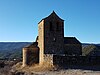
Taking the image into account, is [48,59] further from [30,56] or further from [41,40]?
[41,40]

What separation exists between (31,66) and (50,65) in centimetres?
650

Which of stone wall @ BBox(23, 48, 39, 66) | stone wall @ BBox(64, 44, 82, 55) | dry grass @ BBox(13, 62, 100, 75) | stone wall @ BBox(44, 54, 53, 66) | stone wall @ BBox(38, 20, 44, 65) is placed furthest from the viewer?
stone wall @ BBox(64, 44, 82, 55)

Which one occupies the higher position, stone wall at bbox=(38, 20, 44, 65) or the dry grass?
stone wall at bbox=(38, 20, 44, 65)

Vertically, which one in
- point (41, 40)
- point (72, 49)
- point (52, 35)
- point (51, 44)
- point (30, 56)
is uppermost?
point (52, 35)

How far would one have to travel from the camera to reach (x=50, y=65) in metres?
43.1

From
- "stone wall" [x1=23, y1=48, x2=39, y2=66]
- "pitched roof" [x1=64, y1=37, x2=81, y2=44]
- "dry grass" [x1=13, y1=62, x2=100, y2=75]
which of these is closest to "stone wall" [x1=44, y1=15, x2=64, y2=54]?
"pitched roof" [x1=64, y1=37, x2=81, y2=44]

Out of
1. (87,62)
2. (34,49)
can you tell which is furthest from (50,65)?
(34,49)

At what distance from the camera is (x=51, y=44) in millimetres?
49094

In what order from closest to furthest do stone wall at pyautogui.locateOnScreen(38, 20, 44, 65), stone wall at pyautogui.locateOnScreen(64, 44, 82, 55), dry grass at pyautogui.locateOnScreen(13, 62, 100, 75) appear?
dry grass at pyautogui.locateOnScreen(13, 62, 100, 75) < stone wall at pyautogui.locateOnScreen(38, 20, 44, 65) < stone wall at pyautogui.locateOnScreen(64, 44, 82, 55)

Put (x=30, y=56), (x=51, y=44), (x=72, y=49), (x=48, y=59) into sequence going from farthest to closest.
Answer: (x=72, y=49) → (x=30, y=56) → (x=51, y=44) → (x=48, y=59)

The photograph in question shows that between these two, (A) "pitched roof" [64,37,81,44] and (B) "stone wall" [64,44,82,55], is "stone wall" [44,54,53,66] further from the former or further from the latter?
(A) "pitched roof" [64,37,81,44]

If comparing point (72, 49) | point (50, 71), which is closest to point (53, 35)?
point (72, 49)

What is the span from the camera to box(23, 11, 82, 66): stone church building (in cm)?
4897

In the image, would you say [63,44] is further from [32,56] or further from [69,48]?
[32,56]
